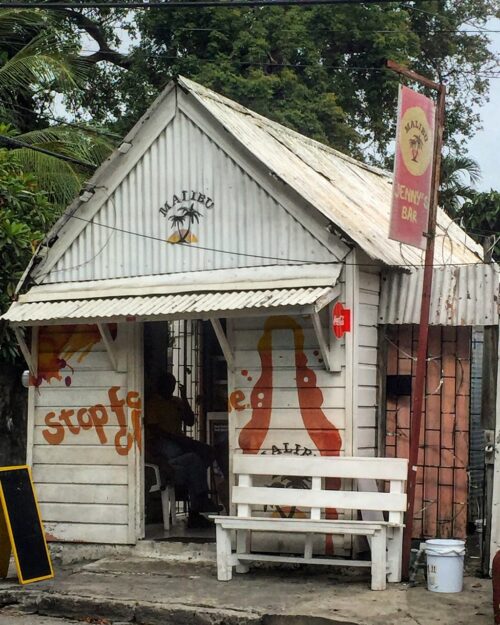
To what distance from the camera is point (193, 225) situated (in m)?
11.7

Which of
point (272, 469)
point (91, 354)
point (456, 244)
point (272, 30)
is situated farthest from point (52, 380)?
point (272, 30)

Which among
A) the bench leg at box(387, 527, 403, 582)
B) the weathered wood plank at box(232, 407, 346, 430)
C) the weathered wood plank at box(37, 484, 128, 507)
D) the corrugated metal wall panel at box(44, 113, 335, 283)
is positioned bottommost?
the bench leg at box(387, 527, 403, 582)

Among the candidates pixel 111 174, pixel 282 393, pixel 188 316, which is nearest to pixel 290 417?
pixel 282 393

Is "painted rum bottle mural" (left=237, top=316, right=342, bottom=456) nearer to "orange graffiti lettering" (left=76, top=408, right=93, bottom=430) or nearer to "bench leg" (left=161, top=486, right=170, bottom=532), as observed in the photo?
"orange graffiti lettering" (left=76, top=408, right=93, bottom=430)

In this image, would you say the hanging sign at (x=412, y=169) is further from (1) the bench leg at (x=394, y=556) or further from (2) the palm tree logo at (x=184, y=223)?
(1) the bench leg at (x=394, y=556)

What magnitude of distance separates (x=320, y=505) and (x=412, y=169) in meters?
3.17

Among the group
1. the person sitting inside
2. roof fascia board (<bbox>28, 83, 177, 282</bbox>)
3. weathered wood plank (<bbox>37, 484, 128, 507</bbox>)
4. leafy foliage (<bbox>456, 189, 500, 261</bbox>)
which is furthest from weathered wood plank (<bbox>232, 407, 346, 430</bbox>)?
leafy foliage (<bbox>456, 189, 500, 261</bbox>)

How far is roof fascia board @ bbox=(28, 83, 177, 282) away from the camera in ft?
38.8

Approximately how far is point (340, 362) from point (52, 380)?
3.43 metres

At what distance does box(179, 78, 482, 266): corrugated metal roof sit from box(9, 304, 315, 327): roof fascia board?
35.7 inches

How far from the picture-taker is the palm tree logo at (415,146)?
10.1 metres

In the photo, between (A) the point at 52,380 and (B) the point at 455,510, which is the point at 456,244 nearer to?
(B) the point at 455,510

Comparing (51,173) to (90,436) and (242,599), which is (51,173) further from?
(242,599)

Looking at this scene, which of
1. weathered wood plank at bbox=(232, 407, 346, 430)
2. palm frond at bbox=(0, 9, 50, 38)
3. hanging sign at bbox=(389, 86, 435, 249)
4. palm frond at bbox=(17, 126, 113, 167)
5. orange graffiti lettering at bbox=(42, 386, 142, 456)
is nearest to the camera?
hanging sign at bbox=(389, 86, 435, 249)
